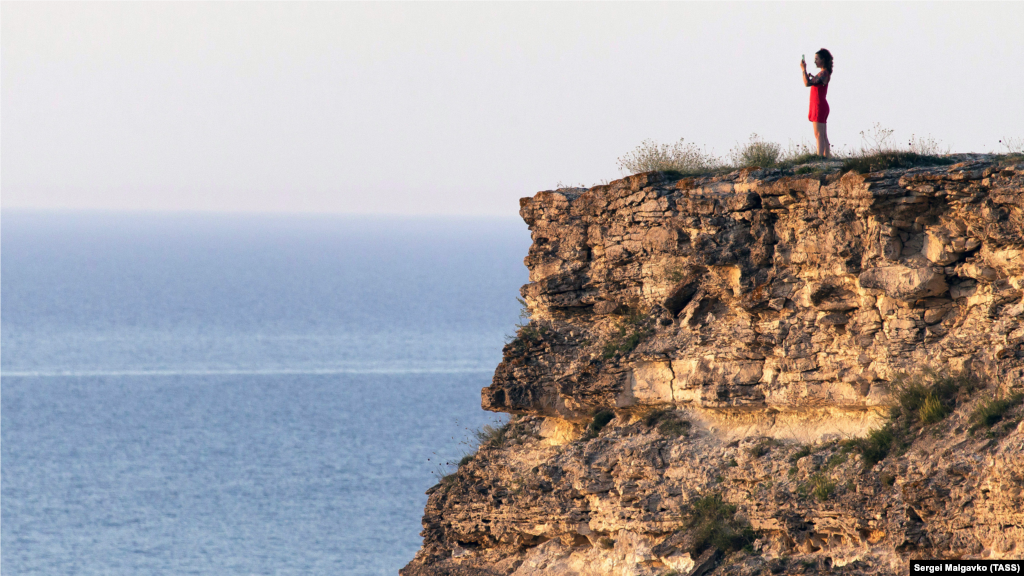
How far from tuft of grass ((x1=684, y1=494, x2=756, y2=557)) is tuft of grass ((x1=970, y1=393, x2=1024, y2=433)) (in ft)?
12.9

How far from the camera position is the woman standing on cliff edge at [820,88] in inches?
728

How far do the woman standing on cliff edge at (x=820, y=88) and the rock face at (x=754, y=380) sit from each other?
1.61 m

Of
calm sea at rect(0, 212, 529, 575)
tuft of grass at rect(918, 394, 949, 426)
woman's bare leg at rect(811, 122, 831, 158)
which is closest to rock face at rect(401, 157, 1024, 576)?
tuft of grass at rect(918, 394, 949, 426)

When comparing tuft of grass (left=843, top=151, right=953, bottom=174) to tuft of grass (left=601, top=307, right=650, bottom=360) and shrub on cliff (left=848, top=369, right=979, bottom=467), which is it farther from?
tuft of grass (left=601, top=307, right=650, bottom=360)

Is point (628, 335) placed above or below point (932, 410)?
above

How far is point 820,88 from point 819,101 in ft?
0.76

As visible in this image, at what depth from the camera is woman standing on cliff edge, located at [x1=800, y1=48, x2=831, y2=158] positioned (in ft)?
60.7

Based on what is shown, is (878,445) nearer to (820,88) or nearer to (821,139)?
(821,139)

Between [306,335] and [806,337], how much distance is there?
141m

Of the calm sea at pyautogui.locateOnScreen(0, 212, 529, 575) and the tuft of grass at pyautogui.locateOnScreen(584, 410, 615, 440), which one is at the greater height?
the tuft of grass at pyautogui.locateOnScreen(584, 410, 615, 440)

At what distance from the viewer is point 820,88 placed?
18.6 metres

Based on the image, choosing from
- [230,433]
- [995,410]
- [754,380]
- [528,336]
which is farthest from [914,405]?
[230,433]

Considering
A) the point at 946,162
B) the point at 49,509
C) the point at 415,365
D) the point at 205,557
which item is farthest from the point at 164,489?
the point at 946,162

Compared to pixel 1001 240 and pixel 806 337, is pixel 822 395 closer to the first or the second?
pixel 806 337
